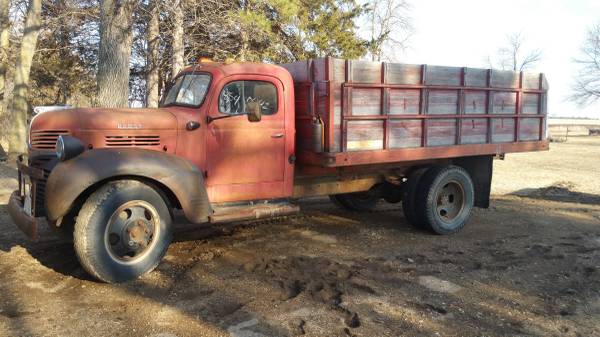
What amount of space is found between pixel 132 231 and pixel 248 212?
1.22 m

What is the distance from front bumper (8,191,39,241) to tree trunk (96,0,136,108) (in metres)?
4.04

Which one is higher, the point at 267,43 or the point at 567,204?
→ the point at 267,43

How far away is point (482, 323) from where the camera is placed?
3.82m

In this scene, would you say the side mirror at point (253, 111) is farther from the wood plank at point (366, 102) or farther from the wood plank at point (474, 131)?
the wood plank at point (474, 131)

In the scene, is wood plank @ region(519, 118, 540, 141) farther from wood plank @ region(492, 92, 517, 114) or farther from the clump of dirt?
the clump of dirt

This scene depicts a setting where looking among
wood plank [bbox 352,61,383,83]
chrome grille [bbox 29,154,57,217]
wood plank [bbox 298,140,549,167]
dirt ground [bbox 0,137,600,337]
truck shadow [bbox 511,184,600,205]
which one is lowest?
dirt ground [bbox 0,137,600,337]

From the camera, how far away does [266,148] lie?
18.1 feet

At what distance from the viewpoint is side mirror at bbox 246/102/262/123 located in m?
5.11

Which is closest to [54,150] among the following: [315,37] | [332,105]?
[332,105]

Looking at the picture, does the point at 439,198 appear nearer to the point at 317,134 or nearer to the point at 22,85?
the point at 317,134

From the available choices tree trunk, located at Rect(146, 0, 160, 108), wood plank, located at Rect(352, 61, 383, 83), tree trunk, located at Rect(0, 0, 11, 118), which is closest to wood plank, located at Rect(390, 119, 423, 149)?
wood plank, located at Rect(352, 61, 383, 83)

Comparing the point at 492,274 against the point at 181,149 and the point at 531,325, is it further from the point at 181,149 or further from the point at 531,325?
the point at 181,149

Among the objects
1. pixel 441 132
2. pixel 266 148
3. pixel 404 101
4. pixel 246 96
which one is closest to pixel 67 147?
pixel 246 96

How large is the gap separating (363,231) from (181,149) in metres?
2.83
